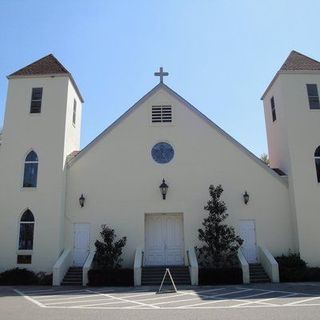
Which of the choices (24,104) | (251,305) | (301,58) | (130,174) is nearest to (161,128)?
(130,174)

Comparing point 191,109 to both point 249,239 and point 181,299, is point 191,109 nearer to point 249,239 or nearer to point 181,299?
point 249,239

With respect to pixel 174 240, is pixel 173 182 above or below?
above

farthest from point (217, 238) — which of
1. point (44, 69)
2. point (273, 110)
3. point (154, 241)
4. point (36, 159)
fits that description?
point (44, 69)

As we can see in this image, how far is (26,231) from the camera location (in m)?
17.6

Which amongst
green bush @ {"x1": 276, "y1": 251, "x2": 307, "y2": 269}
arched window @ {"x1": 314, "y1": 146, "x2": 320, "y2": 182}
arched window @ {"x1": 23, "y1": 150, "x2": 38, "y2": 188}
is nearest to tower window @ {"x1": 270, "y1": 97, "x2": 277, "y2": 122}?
arched window @ {"x1": 314, "y1": 146, "x2": 320, "y2": 182}

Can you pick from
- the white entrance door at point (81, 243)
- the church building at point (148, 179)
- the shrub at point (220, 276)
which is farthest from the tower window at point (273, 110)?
the white entrance door at point (81, 243)

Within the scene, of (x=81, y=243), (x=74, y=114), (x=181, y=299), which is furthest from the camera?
(x=74, y=114)

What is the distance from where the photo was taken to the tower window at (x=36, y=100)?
1919 centimetres

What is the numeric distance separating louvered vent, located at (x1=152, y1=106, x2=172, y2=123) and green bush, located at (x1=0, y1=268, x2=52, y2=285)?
29.0ft

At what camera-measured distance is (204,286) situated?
587 inches

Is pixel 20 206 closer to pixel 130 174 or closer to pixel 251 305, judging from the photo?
pixel 130 174

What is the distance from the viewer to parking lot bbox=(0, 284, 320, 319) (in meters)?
9.58

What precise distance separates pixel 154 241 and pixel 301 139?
860cm

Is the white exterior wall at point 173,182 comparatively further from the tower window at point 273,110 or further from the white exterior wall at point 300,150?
the tower window at point 273,110
